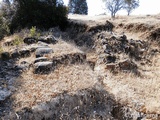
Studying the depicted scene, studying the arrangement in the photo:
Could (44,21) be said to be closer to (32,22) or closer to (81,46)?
(32,22)

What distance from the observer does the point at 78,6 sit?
3806cm

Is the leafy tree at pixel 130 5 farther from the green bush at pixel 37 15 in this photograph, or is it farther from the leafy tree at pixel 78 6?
the green bush at pixel 37 15

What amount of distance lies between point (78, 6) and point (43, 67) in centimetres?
2891

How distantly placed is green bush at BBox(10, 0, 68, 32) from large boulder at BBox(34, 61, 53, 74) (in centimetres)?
802

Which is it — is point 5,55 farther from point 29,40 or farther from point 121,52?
point 121,52

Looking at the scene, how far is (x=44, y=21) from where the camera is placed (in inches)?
723

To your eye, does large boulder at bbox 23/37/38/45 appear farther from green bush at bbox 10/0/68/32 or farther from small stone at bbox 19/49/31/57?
green bush at bbox 10/0/68/32

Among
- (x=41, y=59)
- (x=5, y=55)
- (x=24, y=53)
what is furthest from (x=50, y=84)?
(x=5, y=55)

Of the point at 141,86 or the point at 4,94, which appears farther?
the point at 141,86

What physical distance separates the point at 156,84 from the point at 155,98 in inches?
48.1

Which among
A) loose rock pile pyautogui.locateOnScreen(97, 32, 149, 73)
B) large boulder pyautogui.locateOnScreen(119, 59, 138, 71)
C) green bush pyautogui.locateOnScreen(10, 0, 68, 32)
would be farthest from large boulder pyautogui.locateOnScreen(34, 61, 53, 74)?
green bush pyautogui.locateOnScreen(10, 0, 68, 32)

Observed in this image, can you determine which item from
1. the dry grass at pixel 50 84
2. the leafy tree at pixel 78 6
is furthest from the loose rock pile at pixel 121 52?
the leafy tree at pixel 78 6

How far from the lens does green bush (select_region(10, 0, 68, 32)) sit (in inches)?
716

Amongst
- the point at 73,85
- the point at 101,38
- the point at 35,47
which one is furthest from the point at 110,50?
the point at 73,85
